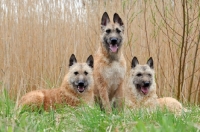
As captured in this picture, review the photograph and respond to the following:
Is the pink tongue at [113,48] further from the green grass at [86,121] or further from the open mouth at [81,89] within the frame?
the green grass at [86,121]

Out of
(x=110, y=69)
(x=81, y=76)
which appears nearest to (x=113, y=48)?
(x=110, y=69)

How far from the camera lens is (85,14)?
8.78 meters

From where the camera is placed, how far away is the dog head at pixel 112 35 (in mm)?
6566

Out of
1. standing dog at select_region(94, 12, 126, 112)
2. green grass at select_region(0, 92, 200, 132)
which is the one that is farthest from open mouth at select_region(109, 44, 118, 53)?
green grass at select_region(0, 92, 200, 132)

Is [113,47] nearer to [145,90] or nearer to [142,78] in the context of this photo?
[142,78]

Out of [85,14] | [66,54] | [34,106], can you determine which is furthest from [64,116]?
[85,14]

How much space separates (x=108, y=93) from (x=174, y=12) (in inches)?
98.8

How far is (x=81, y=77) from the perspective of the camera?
651cm

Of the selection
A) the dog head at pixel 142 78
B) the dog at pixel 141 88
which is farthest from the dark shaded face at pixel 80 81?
the dog head at pixel 142 78

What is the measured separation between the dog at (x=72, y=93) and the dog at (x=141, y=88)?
68cm

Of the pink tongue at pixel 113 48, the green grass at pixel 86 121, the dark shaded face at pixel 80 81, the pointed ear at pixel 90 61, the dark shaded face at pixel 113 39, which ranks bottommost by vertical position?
the green grass at pixel 86 121

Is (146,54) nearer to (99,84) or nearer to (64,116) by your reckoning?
(99,84)

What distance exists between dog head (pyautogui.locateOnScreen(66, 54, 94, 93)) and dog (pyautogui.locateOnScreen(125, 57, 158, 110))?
71 centimetres

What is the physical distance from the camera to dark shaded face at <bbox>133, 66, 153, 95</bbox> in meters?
6.73
